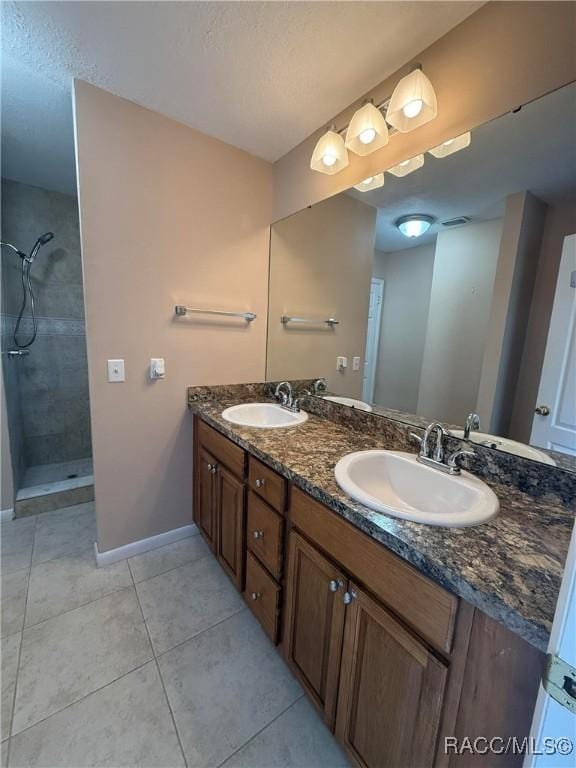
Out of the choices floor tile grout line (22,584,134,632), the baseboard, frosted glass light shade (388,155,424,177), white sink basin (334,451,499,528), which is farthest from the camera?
the baseboard

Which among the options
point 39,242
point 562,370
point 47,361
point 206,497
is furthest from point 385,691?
point 39,242

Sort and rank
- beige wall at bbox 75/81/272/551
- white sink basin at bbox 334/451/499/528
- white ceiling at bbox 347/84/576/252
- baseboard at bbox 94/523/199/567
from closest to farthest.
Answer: white sink basin at bbox 334/451/499/528, white ceiling at bbox 347/84/576/252, beige wall at bbox 75/81/272/551, baseboard at bbox 94/523/199/567

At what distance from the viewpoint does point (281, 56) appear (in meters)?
1.20

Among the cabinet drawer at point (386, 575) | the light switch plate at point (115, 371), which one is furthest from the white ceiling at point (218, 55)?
the cabinet drawer at point (386, 575)

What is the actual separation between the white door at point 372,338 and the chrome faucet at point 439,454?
→ 414 millimetres

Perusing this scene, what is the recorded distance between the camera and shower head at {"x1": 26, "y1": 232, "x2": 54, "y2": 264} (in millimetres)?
2322

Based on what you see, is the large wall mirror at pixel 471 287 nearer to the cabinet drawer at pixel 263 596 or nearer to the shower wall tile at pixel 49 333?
the cabinet drawer at pixel 263 596

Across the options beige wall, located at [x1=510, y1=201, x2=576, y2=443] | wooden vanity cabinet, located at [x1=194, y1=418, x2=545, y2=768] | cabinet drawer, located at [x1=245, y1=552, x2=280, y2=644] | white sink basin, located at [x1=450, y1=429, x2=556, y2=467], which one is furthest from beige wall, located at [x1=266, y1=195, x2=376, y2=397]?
cabinet drawer, located at [x1=245, y1=552, x2=280, y2=644]

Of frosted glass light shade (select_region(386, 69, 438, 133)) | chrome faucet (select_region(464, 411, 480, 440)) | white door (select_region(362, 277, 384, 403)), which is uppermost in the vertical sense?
frosted glass light shade (select_region(386, 69, 438, 133))

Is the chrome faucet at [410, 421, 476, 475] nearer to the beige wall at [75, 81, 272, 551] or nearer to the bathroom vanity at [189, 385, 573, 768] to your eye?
the bathroom vanity at [189, 385, 573, 768]

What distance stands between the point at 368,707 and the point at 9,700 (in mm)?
1264

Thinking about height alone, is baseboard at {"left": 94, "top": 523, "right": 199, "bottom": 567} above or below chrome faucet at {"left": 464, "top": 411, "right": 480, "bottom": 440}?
below

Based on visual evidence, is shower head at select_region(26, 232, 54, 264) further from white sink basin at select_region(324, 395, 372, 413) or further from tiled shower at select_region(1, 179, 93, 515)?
white sink basin at select_region(324, 395, 372, 413)

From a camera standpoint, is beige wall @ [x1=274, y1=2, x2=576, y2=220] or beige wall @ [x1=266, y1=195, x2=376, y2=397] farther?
beige wall @ [x1=266, y1=195, x2=376, y2=397]
